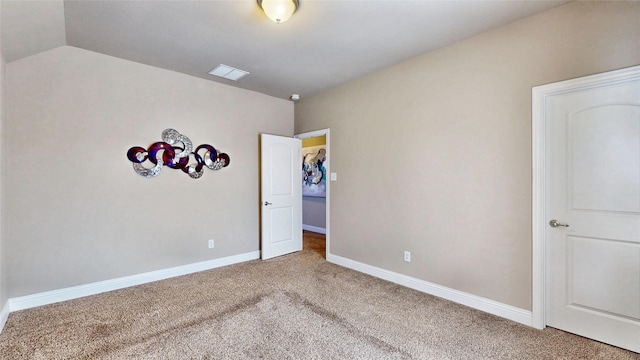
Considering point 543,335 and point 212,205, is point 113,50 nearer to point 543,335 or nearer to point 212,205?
point 212,205

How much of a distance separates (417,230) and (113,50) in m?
3.78

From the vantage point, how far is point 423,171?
3059mm

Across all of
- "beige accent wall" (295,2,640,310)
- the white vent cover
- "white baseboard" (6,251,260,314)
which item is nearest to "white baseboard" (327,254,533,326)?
"beige accent wall" (295,2,640,310)

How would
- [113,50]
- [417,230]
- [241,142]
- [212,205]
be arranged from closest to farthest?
[113,50], [417,230], [212,205], [241,142]

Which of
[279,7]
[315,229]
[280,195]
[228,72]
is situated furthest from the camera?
[315,229]

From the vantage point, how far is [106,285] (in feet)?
10.1

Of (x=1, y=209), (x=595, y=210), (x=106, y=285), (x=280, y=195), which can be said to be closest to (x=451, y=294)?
(x=595, y=210)

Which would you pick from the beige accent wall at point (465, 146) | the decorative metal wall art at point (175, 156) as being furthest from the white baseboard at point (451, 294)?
the decorative metal wall art at point (175, 156)

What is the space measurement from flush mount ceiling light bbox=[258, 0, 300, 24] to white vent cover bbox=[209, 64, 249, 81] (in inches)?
55.4

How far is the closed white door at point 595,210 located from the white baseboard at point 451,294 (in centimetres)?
22

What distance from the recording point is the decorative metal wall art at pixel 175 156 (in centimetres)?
327

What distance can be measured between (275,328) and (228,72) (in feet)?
9.64

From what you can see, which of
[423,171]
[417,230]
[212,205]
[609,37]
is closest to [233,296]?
[212,205]

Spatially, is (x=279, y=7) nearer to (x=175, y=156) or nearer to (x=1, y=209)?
(x=175, y=156)
